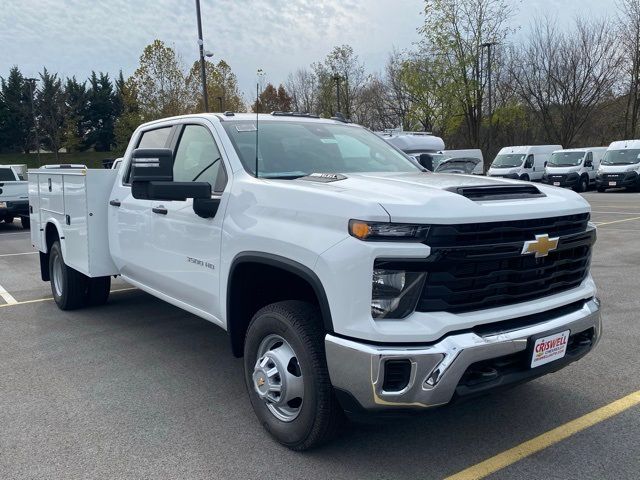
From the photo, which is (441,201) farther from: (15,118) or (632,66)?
(15,118)

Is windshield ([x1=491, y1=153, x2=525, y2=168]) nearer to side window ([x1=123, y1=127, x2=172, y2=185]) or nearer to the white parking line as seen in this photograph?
the white parking line

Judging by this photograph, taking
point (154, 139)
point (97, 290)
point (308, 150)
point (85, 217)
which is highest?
point (154, 139)

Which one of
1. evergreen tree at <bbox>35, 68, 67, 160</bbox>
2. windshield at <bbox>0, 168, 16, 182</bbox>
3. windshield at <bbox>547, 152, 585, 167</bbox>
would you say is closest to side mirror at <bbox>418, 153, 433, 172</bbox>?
windshield at <bbox>0, 168, 16, 182</bbox>

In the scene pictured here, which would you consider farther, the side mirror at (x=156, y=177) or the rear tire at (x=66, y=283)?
the rear tire at (x=66, y=283)

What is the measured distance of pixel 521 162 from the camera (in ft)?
93.0

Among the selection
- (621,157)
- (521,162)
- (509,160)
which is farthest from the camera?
(509,160)

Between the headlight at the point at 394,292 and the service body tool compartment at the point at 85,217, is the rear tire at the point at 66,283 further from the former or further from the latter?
the headlight at the point at 394,292

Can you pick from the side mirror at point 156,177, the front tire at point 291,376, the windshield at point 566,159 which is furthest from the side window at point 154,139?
the windshield at point 566,159

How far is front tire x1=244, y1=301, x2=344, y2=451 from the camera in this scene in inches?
121

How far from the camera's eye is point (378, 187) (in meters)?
3.24

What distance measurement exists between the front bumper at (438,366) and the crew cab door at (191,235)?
1356mm

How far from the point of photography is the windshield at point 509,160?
28.4m

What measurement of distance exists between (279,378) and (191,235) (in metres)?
1.35

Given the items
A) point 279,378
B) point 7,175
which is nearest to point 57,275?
point 279,378
